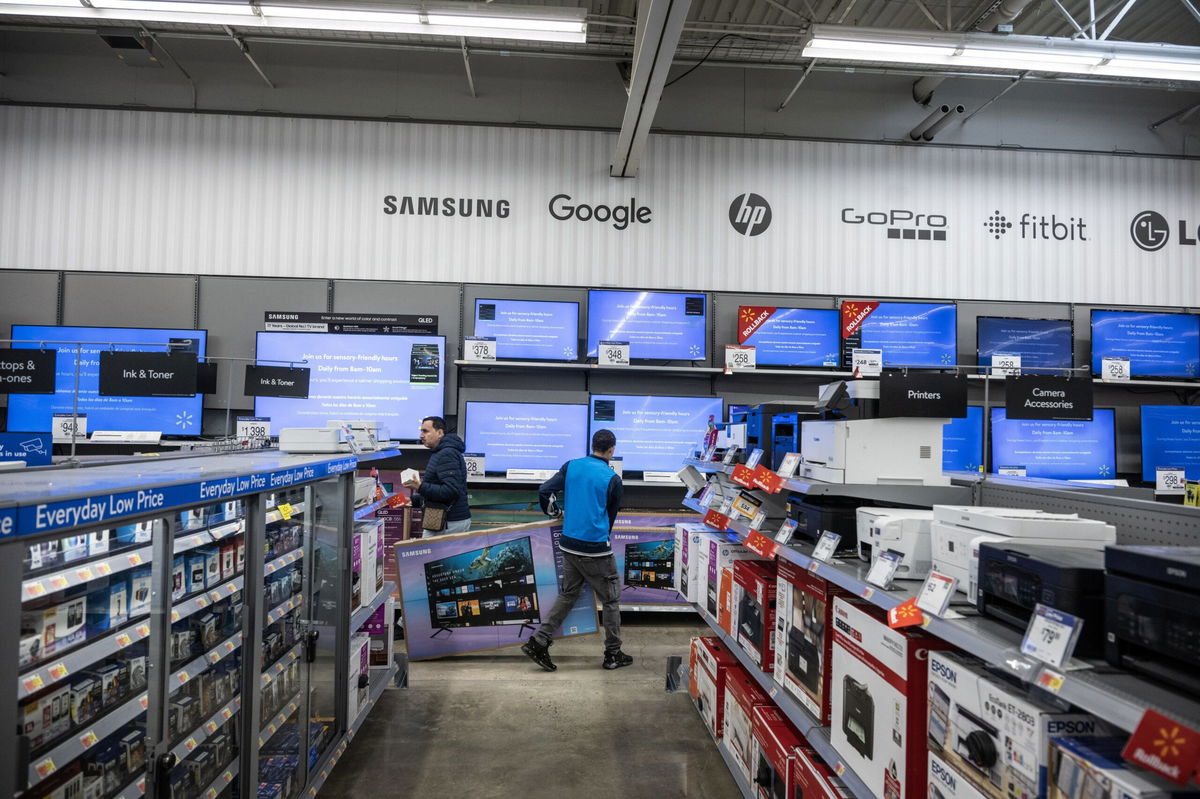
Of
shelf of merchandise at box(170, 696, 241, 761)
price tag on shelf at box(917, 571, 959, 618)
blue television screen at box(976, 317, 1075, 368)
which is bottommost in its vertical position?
shelf of merchandise at box(170, 696, 241, 761)

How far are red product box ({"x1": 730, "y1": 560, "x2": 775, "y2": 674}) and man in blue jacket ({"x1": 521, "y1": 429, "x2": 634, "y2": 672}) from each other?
140 centimetres

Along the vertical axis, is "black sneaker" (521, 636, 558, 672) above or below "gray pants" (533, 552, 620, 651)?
below

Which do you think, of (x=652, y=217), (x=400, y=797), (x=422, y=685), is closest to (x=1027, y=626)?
(x=400, y=797)

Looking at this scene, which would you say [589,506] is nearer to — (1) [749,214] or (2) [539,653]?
(2) [539,653]

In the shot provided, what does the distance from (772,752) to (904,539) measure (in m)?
1.13

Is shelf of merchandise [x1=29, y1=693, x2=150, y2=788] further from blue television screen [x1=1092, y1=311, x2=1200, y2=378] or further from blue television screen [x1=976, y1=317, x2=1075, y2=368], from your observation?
blue television screen [x1=1092, y1=311, x2=1200, y2=378]

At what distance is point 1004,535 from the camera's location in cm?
180

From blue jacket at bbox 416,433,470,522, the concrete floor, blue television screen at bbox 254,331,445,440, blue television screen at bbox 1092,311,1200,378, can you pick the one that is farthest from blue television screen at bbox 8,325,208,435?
blue television screen at bbox 1092,311,1200,378

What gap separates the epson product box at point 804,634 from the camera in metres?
2.30

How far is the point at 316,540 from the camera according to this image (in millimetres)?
3170

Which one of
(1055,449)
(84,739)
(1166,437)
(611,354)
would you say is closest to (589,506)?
(611,354)

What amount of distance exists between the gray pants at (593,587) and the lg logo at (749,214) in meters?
3.40

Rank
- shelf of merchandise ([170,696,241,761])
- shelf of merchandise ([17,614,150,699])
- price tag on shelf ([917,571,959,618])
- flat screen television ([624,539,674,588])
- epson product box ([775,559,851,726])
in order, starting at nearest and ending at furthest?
shelf of merchandise ([17,614,150,699]) → price tag on shelf ([917,571,959,618]) → shelf of merchandise ([170,696,241,761]) → epson product box ([775,559,851,726]) → flat screen television ([624,539,674,588])

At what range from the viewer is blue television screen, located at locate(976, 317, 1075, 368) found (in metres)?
5.88
